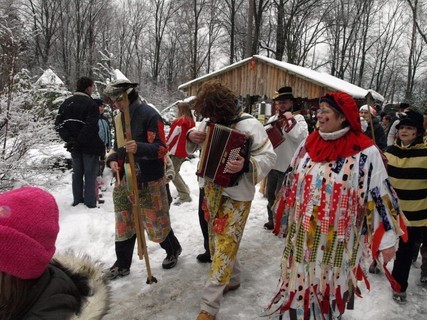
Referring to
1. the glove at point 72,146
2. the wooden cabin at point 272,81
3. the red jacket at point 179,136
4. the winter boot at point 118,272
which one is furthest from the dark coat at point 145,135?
the wooden cabin at point 272,81

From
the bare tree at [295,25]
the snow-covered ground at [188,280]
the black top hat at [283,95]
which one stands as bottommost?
the snow-covered ground at [188,280]

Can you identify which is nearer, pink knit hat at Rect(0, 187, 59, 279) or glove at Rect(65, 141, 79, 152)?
pink knit hat at Rect(0, 187, 59, 279)

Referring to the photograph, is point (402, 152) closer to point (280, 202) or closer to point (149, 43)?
point (280, 202)

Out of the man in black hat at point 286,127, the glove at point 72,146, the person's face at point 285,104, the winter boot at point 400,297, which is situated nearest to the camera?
the winter boot at point 400,297

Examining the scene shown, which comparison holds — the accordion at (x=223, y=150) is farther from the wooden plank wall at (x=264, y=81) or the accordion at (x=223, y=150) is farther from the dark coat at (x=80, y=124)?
the wooden plank wall at (x=264, y=81)

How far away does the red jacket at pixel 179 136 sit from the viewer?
246 inches

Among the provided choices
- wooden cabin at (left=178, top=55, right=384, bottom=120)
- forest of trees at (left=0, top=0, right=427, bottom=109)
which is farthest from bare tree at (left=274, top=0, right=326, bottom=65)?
wooden cabin at (left=178, top=55, right=384, bottom=120)

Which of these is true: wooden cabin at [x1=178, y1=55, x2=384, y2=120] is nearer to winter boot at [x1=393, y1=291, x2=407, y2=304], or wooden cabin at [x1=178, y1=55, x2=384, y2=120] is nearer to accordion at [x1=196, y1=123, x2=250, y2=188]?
winter boot at [x1=393, y1=291, x2=407, y2=304]

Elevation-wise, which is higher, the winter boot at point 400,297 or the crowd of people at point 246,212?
the crowd of people at point 246,212

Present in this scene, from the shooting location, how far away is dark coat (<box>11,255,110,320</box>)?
48.1 inches

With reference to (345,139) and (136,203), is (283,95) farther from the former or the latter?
(136,203)

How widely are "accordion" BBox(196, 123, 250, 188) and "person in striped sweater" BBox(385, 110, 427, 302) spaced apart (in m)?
1.84

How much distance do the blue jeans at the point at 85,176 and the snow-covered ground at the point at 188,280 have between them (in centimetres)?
17

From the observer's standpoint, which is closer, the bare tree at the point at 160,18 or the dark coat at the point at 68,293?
the dark coat at the point at 68,293
